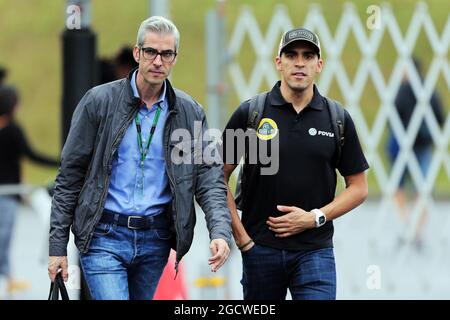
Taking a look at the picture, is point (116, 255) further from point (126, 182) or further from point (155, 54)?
point (155, 54)

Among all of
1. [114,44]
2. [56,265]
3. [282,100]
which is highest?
[114,44]

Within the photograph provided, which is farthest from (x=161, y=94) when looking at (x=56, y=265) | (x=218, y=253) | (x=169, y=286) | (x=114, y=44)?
(x=114, y=44)

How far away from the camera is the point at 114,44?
23016 millimetres

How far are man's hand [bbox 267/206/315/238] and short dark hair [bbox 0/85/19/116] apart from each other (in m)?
5.84

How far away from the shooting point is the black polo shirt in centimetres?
628

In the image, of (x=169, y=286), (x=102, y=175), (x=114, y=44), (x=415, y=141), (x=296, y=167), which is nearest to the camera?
(x=102, y=175)

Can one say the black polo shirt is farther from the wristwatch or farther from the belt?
the belt

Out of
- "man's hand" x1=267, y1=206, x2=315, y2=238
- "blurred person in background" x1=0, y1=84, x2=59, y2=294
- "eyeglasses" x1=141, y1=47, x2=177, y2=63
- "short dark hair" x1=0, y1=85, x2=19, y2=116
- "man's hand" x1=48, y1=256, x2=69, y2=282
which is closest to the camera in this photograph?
"eyeglasses" x1=141, y1=47, x2=177, y2=63

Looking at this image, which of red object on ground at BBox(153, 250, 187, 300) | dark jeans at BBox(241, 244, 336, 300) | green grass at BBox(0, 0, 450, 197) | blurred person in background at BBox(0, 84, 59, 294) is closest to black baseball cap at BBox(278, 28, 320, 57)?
dark jeans at BBox(241, 244, 336, 300)

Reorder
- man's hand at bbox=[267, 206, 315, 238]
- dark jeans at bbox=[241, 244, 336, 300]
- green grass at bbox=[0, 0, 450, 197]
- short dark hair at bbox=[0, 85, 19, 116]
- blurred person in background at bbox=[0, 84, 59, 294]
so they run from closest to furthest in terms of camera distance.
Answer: man's hand at bbox=[267, 206, 315, 238] < dark jeans at bbox=[241, 244, 336, 300] < blurred person in background at bbox=[0, 84, 59, 294] < short dark hair at bbox=[0, 85, 19, 116] < green grass at bbox=[0, 0, 450, 197]

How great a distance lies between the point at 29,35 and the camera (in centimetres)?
2483

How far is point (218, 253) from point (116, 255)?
1.62ft
